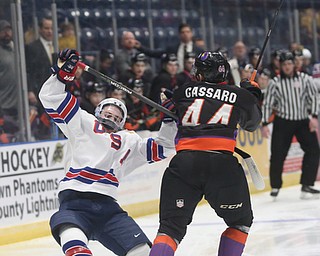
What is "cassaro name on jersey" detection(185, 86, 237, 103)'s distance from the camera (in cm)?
395

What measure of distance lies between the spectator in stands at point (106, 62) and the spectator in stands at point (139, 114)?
252mm

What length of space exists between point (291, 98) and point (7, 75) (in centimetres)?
259

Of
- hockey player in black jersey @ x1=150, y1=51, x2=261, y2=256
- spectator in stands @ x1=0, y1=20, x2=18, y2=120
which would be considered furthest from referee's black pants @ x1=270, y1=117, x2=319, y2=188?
hockey player in black jersey @ x1=150, y1=51, x2=261, y2=256

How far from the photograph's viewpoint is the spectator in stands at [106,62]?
306 inches

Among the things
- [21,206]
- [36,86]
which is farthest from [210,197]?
[36,86]

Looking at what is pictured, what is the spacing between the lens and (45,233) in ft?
21.6

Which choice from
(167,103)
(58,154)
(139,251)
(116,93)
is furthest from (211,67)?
(116,93)

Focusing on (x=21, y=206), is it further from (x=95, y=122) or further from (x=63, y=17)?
(x=95, y=122)

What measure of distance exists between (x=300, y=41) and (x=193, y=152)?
6.78 metres

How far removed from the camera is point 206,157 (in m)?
3.90

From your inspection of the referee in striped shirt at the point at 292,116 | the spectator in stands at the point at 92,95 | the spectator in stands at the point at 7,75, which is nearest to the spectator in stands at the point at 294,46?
the referee in striped shirt at the point at 292,116

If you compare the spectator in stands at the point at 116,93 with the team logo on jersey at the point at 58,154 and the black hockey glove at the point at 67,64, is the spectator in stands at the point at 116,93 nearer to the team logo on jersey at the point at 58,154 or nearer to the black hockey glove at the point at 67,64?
the team logo on jersey at the point at 58,154

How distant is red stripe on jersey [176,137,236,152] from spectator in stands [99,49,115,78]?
3.88 m

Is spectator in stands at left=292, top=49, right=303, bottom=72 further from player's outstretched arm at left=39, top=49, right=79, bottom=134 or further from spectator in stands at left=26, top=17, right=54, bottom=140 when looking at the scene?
player's outstretched arm at left=39, top=49, right=79, bottom=134
